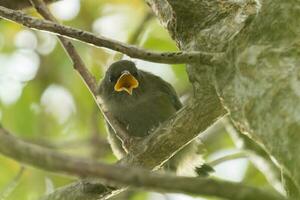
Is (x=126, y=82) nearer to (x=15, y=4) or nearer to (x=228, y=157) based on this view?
(x=228, y=157)

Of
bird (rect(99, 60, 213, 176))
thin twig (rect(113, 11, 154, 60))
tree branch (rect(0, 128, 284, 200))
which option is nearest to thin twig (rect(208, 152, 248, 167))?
bird (rect(99, 60, 213, 176))

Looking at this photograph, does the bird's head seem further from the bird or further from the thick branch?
the thick branch

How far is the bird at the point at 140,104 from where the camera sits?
3887 mm

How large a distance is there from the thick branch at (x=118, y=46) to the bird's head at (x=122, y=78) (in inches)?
67.1

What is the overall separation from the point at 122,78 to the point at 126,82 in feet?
0.17

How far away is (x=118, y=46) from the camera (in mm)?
2043

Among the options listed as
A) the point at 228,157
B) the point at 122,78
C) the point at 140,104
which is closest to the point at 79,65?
the point at 122,78

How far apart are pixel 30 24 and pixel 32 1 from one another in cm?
104

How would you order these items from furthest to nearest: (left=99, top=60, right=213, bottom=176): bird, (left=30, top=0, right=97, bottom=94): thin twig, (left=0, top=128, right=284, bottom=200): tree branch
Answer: (left=99, top=60, right=213, bottom=176): bird, (left=30, top=0, right=97, bottom=94): thin twig, (left=0, top=128, right=284, bottom=200): tree branch

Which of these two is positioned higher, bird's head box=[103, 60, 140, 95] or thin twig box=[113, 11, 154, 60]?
bird's head box=[103, 60, 140, 95]

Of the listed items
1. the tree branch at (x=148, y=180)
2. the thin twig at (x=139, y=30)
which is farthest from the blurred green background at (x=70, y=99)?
the tree branch at (x=148, y=180)

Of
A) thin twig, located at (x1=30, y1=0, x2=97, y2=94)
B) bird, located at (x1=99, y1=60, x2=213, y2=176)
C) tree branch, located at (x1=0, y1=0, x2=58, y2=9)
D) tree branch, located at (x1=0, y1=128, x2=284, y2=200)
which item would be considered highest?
tree branch, located at (x1=0, y1=128, x2=284, y2=200)

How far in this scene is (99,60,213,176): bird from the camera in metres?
3.89

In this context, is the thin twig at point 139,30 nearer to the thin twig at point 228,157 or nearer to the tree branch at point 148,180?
the thin twig at point 228,157
